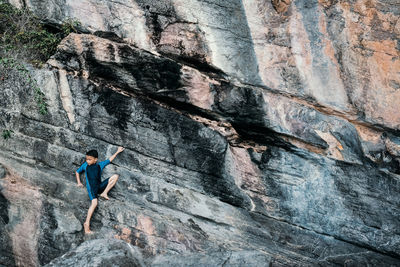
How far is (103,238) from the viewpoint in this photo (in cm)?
726

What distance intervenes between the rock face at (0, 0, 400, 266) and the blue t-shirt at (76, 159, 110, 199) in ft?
0.84

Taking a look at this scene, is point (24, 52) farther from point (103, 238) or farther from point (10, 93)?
point (103, 238)

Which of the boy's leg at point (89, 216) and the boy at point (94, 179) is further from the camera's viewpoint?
the boy's leg at point (89, 216)

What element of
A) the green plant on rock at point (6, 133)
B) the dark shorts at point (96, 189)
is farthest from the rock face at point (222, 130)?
the green plant on rock at point (6, 133)

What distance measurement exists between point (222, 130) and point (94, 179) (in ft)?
7.80

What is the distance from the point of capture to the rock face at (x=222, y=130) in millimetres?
6535

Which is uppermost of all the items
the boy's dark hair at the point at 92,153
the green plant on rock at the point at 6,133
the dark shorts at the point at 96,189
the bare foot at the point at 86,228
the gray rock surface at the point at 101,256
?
the boy's dark hair at the point at 92,153

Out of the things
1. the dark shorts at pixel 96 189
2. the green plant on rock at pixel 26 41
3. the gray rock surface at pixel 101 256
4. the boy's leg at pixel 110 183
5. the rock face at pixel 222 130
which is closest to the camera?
the gray rock surface at pixel 101 256

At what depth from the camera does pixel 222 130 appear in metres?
Result: 6.92

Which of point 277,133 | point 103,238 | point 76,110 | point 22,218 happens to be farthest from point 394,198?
point 22,218

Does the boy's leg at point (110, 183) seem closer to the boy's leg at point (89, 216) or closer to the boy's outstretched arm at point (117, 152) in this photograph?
the boy's leg at point (89, 216)

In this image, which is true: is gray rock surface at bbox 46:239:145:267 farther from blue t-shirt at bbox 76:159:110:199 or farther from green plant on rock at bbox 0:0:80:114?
green plant on rock at bbox 0:0:80:114

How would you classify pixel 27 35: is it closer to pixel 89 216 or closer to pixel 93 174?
pixel 93 174

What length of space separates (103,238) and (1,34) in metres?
4.35
